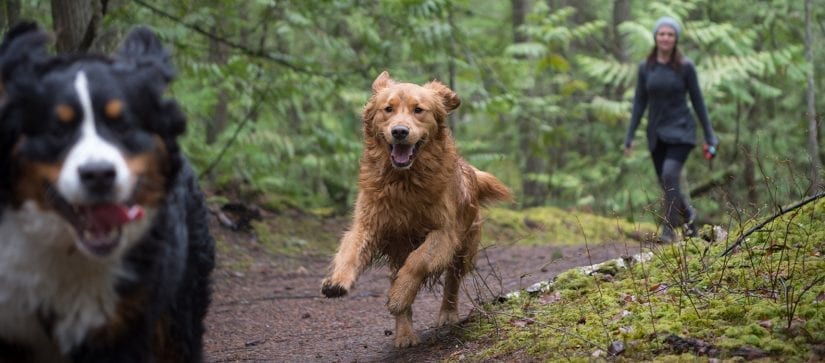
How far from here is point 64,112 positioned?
2.92m

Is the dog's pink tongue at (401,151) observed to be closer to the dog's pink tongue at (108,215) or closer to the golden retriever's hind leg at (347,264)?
the golden retriever's hind leg at (347,264)

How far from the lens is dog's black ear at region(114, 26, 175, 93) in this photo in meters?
3.25

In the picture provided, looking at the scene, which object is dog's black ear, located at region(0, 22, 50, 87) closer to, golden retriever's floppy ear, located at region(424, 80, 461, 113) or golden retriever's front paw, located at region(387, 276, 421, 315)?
golden retriever's front paw, located at region(387, 276, 421, 315)

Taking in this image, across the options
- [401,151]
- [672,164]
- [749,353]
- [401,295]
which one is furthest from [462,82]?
[749,353]

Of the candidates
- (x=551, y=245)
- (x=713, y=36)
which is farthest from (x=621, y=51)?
(x=551, y=245)

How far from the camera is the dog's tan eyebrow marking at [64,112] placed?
292cm

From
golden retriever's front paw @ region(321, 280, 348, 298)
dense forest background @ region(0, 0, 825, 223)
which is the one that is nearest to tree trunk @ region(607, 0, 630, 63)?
dense forest background @ region(0, 0, 825, 223)

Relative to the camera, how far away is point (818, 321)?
4.32m

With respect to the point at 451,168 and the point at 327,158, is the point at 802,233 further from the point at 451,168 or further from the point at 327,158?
the point at 327,158

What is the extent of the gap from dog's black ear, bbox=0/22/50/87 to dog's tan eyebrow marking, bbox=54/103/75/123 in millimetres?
199

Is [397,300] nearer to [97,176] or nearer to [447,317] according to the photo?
[447,317]

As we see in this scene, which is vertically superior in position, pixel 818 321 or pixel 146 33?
pixel 146 33

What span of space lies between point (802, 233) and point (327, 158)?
8.61 metres

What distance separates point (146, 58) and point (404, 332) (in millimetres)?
3623
